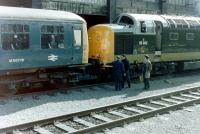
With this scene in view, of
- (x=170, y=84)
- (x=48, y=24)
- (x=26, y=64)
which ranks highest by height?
(x=48, y=24)

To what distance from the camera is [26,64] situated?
52.5 feet

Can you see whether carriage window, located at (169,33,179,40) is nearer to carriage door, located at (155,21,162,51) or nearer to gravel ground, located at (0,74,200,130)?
carriage door, located at (155,21,162,51)

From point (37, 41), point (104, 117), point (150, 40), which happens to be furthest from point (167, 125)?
point (150, 40)

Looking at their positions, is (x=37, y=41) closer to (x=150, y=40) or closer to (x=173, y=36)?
(x=150, y=40)

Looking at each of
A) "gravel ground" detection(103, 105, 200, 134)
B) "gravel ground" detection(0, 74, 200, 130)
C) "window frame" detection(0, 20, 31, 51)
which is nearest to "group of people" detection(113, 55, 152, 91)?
"gravel ground" detection(0, 74, 200, 130)

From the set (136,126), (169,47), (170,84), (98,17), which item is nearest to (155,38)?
(169,47)

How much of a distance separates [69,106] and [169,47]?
34.9 ft

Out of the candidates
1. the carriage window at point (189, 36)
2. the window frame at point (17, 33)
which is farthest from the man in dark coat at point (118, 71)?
the carriage window at point (189, 36)

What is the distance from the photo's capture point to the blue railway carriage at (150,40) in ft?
65.9

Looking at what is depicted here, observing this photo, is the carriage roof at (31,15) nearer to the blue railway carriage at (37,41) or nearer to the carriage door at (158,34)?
the blue railway carriage at (37,41)

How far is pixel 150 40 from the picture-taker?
2178cm

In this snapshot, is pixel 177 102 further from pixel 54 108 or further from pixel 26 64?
pixel 26 64

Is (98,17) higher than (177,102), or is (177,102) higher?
(98,17)

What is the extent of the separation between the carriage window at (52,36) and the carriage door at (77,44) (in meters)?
0.71
